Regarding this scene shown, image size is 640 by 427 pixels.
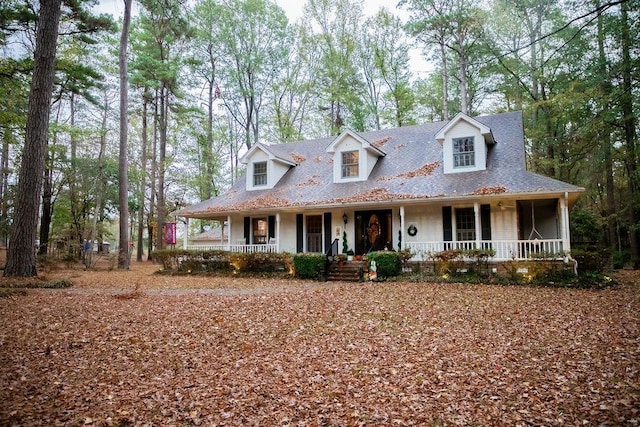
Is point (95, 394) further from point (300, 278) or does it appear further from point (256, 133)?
point (256, 133)

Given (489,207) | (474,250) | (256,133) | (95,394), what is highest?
(256,133)

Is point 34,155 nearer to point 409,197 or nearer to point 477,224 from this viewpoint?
point 409,197

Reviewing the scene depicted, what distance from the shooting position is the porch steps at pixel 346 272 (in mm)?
13977

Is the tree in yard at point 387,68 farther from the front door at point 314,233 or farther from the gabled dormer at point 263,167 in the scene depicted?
the front door at point 314,233

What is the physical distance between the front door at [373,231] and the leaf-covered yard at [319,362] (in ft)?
24.1

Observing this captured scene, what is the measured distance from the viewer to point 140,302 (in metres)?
8.95

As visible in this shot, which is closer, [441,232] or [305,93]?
[441,232]

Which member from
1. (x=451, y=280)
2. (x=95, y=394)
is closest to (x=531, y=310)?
(x=451, y=280)

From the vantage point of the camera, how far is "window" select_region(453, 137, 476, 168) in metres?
15.2

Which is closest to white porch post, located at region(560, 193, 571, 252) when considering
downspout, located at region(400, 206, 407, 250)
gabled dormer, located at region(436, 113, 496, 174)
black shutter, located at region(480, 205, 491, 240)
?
black shutter, located at region(480, 205, 491, 240)

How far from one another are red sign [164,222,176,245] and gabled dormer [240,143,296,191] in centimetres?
1337

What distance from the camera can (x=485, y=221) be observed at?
14445 mm

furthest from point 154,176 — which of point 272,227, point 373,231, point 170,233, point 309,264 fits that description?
point 373,231

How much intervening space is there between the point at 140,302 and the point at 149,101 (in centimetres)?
2228
